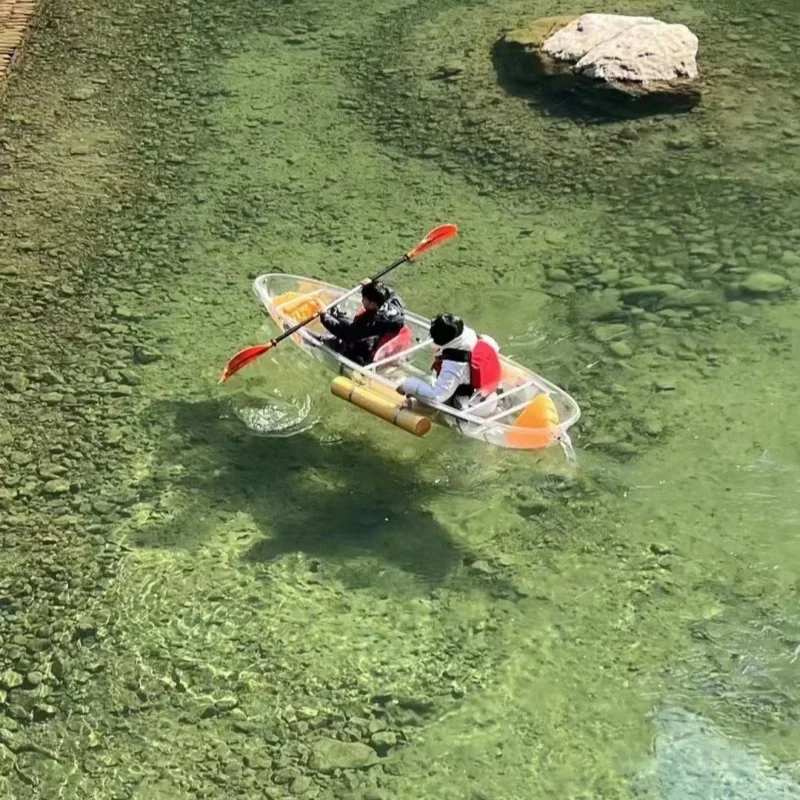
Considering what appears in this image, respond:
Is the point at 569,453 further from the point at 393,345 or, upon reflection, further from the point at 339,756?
the point at 339,756

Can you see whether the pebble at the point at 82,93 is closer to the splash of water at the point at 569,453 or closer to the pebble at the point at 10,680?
the splash of water at the point at 569,453

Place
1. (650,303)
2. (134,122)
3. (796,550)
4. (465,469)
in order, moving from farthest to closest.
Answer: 1. (134,122)
2. (650,303)
3. (465,469)
4. (796,550)

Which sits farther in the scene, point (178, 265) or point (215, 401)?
point (178, 265)

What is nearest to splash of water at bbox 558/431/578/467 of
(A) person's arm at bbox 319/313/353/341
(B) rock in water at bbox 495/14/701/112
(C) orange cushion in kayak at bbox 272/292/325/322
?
(A) person's arm at bbox 319/313/353/341

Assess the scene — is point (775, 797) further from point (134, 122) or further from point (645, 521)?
point (134, 122)

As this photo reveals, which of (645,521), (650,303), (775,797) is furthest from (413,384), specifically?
(775,797)

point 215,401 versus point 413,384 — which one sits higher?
point 413,384

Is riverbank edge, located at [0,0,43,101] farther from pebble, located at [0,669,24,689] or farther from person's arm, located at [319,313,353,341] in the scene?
pebble, located at [0,669,24,689]
